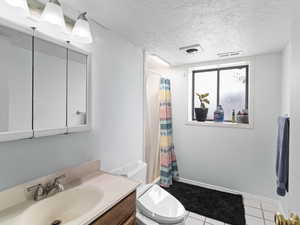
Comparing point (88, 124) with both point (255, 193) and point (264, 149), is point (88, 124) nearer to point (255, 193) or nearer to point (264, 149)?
point (264, 149)

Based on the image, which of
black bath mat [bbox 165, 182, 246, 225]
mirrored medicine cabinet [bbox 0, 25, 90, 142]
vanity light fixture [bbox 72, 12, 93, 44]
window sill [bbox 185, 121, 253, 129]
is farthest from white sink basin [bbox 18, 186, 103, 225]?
window sill [bbox 185, 121, 253, 129]

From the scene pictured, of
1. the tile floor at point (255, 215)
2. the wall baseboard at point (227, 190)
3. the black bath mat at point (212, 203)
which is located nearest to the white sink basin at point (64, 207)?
the tile floor at point (255, 215)

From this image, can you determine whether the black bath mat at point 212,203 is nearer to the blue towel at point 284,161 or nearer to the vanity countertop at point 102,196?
the blue towel at point 284,161

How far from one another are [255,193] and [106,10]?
2.97 meters

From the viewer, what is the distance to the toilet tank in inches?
64.2

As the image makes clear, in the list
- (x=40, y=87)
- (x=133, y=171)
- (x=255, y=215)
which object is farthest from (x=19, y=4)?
(x=255, y=215)

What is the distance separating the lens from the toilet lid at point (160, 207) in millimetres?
1271

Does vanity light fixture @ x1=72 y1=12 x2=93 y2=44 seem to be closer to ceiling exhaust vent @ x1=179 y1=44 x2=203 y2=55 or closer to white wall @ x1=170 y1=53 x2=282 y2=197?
ceiling exhaust vent @ x1=179 y1=44 x2=203 y2=55

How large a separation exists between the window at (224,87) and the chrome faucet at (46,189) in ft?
7.74

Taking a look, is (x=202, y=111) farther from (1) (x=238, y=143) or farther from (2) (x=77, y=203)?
(2) (x=77, y=203)

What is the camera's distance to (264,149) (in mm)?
2246

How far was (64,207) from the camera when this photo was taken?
3.35 feet

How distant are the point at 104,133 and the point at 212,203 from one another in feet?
6.05

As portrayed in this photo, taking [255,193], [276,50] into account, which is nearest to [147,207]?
[255,193]
